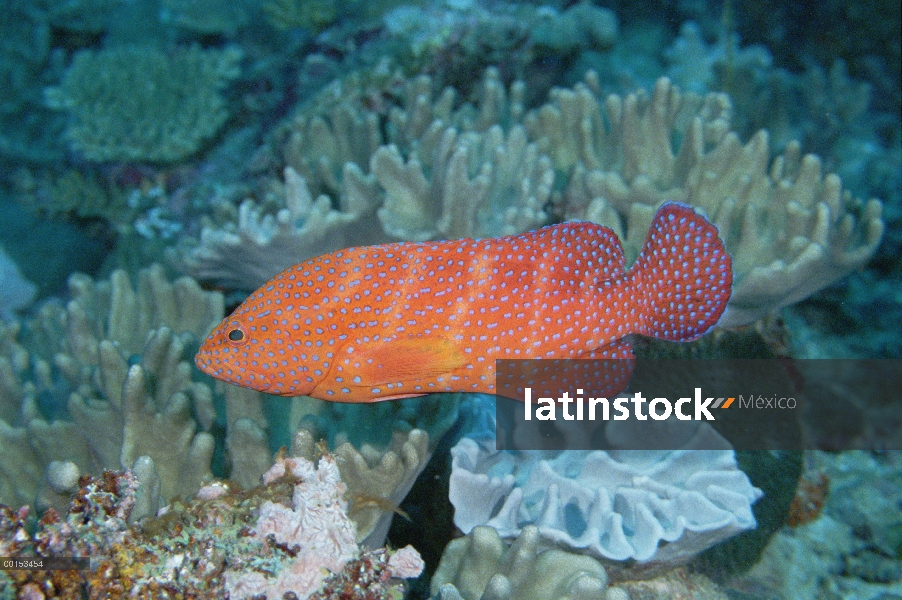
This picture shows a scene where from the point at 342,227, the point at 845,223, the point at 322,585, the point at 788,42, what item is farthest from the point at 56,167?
the point at 788,42

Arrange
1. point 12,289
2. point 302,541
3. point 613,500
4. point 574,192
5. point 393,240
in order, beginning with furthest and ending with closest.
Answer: point 12,289
point 574,192
point 393,240
point 613,500
point 302,541

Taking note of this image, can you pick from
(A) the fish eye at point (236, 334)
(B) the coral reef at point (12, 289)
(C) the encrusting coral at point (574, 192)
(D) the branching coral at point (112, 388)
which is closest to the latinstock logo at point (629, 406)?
(C) the encrusting coral at point (574, 192)

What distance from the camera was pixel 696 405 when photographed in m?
4.42

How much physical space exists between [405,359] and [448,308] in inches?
13.8

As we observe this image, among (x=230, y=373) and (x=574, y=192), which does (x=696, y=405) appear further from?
(x=230, y=373)

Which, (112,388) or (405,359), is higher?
(405,359)

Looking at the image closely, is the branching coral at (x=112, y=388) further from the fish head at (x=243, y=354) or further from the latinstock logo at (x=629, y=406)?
the latinstock logo at (x=629, y=406)

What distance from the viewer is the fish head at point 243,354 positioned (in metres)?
3.05

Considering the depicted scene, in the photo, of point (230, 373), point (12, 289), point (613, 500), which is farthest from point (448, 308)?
point (12, 289)

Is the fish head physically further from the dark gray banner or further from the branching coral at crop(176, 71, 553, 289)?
the branching coral at crop(176, 71, 553, 289)

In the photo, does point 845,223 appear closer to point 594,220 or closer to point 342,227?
point 594,220

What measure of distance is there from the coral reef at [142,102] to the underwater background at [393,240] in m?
0.04

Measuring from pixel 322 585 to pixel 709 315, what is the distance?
7.84ft

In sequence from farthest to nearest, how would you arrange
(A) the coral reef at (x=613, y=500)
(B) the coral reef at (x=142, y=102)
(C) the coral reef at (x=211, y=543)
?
(B) the coral reef at (x=142, y=102)
(A) the coral reef at (x=613, y=500)
(C) the coral reef at (x=211, y=543)
